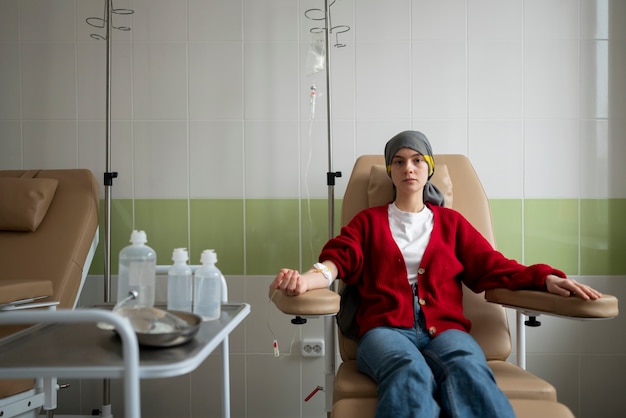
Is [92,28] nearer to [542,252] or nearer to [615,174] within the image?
[542,252]

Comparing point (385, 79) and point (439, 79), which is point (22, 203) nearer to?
point (385, 79)

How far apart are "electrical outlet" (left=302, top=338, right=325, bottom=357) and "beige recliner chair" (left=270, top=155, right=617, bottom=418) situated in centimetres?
64

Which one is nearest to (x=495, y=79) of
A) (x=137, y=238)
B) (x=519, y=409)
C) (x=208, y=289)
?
(x=519, y=409)

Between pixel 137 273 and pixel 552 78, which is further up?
pixel 552 78

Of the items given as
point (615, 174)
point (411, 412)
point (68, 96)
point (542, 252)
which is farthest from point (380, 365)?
point (68, 96)

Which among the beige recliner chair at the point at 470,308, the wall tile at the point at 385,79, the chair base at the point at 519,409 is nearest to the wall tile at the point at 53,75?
→ the wall tile at the point at 385,79

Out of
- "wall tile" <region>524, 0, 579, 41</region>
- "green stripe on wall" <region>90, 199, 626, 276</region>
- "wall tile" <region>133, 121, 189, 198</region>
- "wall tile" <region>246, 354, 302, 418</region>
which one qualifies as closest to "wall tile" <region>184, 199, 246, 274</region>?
"green stripe on wall" <region>90, 199, 626, 276</region>

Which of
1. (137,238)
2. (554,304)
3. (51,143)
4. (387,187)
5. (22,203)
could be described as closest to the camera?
(137,238)

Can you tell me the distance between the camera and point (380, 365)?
5.31 ft

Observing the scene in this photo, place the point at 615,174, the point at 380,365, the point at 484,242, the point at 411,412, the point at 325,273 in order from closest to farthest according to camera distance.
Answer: the point at 411,412, the point at 380,365, the point at 325,273, the point at 484,242, the point at 615,174

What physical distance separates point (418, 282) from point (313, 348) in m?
0.92

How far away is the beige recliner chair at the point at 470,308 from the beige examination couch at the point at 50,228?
0.98 m

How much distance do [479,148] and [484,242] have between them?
0.77 m

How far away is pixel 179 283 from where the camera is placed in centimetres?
154
